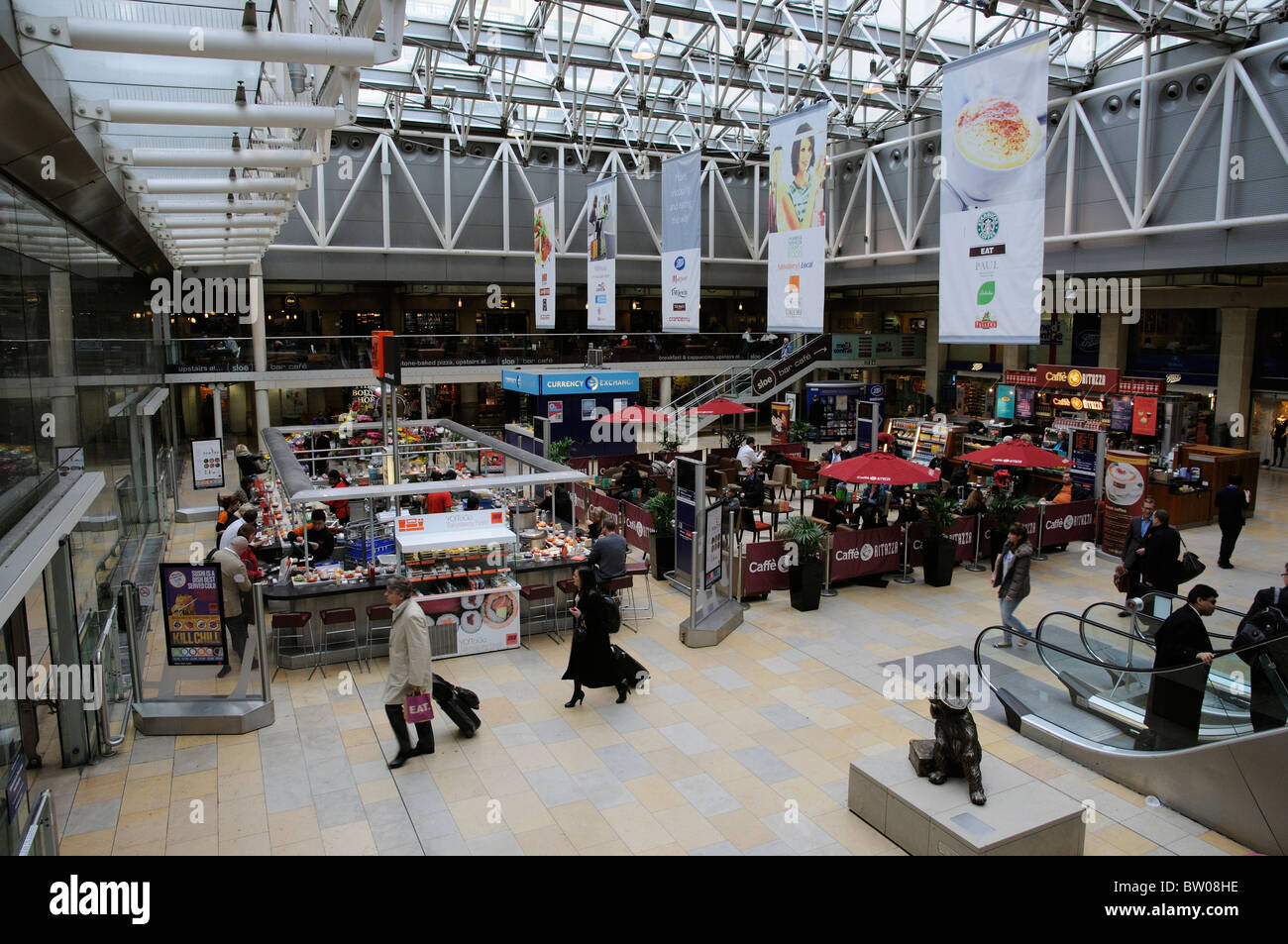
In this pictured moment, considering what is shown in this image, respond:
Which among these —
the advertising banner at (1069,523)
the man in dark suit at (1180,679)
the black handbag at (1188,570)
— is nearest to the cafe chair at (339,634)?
the man in dark suit at (1180,679)

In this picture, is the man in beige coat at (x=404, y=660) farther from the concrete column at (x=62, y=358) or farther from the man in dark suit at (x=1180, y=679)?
the man in dark suit at (x=1180, y=679)

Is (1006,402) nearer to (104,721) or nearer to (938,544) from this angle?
(938,544)

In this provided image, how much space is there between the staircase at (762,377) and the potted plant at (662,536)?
14.9m

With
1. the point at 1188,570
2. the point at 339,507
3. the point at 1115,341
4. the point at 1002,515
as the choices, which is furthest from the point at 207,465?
the point at 1115,341

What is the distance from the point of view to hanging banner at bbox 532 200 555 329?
23233mm

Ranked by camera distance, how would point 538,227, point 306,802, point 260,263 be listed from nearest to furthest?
point 306,802 → point 538,227 → point 260,263

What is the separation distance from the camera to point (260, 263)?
27.3 meters

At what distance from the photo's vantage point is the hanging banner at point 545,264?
76.2 ft

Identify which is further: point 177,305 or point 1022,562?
point 177,305

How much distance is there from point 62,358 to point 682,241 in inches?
427

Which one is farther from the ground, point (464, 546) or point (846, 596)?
point (464, 546)

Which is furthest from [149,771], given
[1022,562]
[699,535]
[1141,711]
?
[1022,562]

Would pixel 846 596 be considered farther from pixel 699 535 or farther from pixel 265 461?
pixel 265 461
